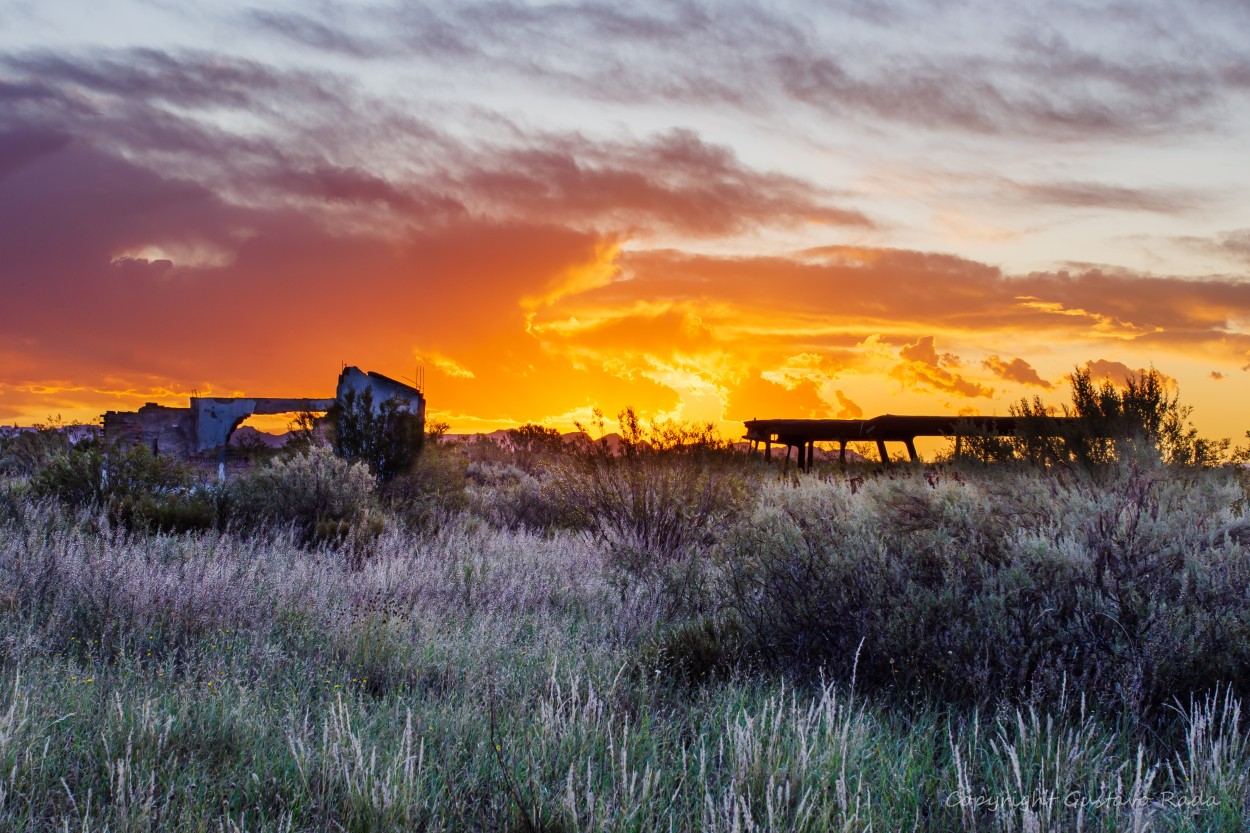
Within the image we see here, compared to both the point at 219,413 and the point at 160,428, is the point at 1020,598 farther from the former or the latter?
the point at 160,428

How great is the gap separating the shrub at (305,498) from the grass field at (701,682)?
3.54m

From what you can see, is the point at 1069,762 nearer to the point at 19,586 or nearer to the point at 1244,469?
the point at 19,586

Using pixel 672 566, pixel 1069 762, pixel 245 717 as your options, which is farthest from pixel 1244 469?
pixel 245 717

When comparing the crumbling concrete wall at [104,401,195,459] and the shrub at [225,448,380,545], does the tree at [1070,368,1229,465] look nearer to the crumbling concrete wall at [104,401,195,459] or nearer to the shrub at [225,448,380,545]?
the shrub at [225,448,380,545]

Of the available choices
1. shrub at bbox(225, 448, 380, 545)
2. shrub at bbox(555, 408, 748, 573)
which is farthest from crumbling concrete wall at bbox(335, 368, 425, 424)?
shrub at bbox(555, 408, 748, 573)

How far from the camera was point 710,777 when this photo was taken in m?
3.77

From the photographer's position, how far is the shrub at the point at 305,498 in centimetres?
1158

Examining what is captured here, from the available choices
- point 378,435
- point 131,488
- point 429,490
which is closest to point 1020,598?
point 131,488

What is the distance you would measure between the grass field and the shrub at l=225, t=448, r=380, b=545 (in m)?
3.54

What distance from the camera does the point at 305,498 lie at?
476 inches

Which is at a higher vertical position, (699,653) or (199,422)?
(199,422)

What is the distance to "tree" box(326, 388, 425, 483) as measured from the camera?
688 inches

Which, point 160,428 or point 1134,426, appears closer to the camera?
point 1134,426

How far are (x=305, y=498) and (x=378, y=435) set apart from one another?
18.6 ft
